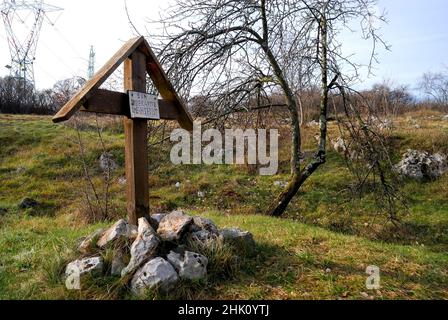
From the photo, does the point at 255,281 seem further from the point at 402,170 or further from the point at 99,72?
the point at 402,170

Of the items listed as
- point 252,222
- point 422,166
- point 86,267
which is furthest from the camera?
point 422,166

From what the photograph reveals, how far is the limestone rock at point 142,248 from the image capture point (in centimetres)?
328

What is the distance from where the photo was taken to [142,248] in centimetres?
336

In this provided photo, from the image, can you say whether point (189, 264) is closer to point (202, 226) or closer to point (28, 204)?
point (202, 226)

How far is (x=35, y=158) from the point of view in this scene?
1451 cm

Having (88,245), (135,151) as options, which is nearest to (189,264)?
(88,245)

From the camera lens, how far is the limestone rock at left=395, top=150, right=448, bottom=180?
11188 mm

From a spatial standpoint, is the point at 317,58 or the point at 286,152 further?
the point at 286,152

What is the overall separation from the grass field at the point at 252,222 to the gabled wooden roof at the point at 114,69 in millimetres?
1531

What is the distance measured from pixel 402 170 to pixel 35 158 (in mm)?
13573

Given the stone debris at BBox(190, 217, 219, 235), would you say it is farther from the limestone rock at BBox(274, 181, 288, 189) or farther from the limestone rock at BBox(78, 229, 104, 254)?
the limestone rock at BBox(274, 181, 288, 189)

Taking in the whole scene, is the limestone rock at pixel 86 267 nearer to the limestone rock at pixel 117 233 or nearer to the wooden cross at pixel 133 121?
the limestone rock at pixel 117 233

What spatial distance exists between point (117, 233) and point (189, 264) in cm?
87
